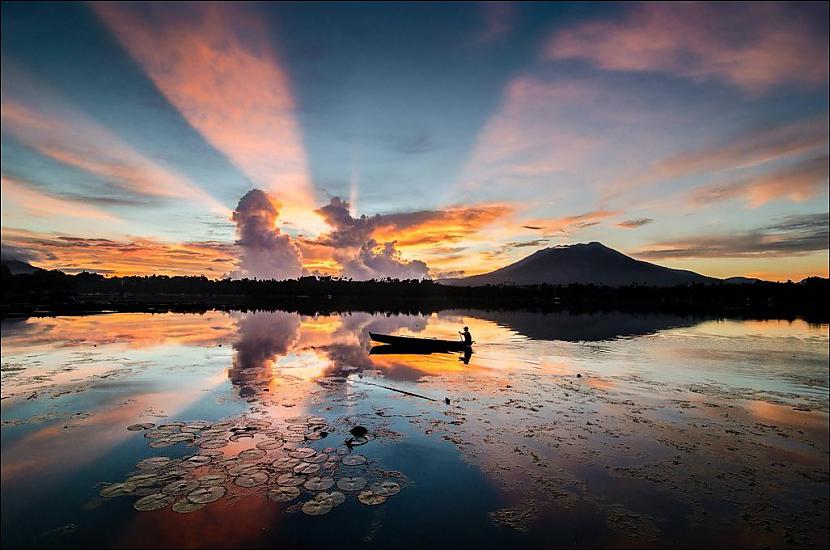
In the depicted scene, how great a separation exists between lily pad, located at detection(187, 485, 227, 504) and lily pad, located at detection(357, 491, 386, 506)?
9.70 ft

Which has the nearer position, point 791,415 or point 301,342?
point 791,415

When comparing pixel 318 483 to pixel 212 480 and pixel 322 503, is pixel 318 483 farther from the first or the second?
pixel 212 480

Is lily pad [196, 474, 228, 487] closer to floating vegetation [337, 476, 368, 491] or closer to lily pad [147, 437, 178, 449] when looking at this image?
floating vegetation [337, 476, 368, 491]

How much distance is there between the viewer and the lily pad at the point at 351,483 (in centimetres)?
952

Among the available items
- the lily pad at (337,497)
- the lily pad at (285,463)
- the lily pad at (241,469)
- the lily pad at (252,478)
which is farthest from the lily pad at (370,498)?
the lily pad at (241,469)

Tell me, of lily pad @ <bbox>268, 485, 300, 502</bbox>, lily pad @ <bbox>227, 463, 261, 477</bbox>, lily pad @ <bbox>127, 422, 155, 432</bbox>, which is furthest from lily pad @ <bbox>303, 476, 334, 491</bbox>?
lily pad @ <bbox>127, 422, 155, 432</bbox>

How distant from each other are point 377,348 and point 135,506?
→ 23.9 meters

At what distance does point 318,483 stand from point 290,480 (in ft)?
2.19

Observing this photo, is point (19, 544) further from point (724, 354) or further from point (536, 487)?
point (724, 354)

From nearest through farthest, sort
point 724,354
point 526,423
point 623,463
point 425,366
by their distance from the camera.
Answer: point 623,463 → point 526,423 → point 425,366 → point 724,354

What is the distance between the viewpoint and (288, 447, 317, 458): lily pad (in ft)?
36.0

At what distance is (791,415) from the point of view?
16.3m

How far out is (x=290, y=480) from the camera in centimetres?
970

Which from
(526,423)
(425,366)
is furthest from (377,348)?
(526,423)
